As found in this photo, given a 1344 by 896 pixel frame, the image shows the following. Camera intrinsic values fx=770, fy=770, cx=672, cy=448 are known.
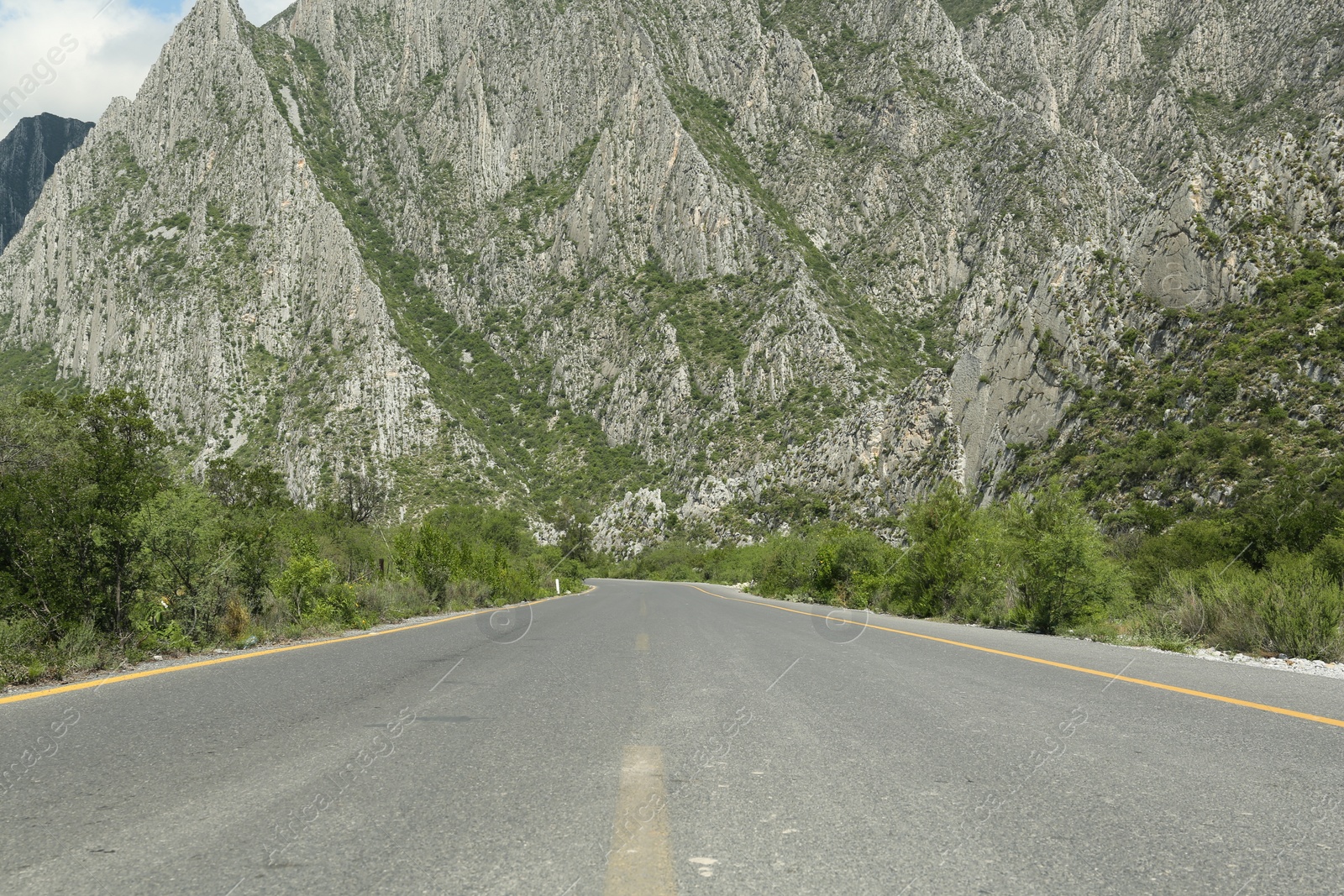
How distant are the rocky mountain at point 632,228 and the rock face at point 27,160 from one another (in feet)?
269

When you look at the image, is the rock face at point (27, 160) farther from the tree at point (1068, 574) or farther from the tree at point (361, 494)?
the tree at point (1068, 574)

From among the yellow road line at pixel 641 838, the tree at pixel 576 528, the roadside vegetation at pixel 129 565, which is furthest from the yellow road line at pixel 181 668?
the tree at pixel 576 528

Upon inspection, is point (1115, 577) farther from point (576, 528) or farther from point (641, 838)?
point (576, 528)

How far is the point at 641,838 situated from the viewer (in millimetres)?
3057

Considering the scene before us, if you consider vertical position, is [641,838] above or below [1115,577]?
below

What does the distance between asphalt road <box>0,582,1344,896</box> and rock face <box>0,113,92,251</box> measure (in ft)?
674

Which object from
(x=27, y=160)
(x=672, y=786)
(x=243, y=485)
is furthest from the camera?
(x=27, y=160)

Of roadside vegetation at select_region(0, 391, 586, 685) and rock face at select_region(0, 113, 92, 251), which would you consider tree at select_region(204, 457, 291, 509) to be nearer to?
roadside vegetation at select_region(0, 391, 586, 685)

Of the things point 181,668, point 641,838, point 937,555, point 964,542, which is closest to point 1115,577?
point 964,542

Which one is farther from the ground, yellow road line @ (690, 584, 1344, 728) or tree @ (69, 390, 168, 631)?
tree @ (69, 390, 168, 631)

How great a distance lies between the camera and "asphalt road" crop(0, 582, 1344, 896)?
2.70 meters

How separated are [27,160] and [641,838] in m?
229

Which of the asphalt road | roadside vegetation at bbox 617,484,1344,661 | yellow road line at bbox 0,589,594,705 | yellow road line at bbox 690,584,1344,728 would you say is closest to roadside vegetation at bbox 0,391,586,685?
yellow road line at bbox 0,589,594,705

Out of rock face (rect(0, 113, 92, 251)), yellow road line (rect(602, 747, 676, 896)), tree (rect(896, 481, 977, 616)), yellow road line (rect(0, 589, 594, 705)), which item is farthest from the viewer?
rock face (rect(0, 113, 92, 251))
